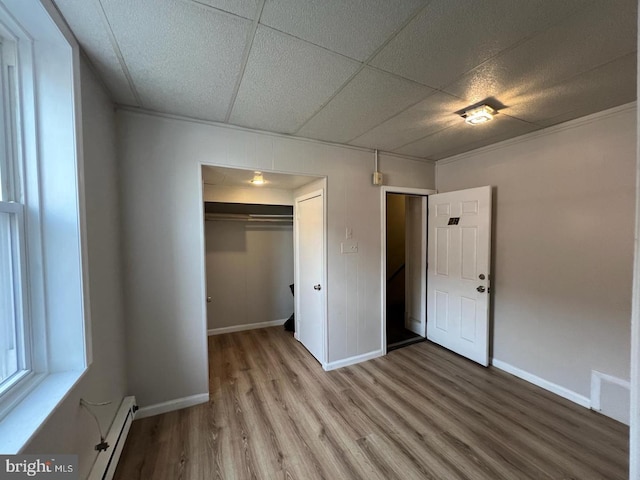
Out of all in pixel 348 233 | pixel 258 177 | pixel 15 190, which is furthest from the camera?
pixel 348 233

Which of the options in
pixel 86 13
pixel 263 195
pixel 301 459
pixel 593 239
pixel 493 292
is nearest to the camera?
pixel 86 13

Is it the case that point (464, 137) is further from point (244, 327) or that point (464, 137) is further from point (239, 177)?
point (244, 327)

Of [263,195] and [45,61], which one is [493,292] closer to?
[263,195]

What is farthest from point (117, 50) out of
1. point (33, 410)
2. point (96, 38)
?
point (33, 410)

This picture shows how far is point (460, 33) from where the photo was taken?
122 centimetres

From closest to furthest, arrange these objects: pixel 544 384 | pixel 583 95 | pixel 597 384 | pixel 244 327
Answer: pixel 583 95 < pixel 597 384 < pixel 544 384 < pixel 244 327

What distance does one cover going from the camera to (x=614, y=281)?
1.96m

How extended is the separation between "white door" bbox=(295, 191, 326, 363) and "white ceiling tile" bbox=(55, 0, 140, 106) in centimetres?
179

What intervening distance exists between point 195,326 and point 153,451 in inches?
32.0

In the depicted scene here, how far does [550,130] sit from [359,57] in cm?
208

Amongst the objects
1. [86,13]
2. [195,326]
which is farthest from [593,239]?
[86,13]

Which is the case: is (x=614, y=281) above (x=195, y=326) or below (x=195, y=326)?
above

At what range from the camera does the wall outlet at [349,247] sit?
2.76m

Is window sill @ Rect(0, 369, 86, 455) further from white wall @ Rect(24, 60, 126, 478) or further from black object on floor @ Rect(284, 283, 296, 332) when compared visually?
black object on floor @ Rect(284, 283, 296, 332)
